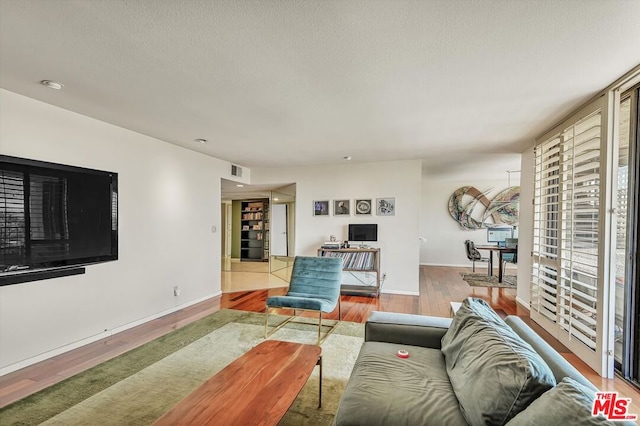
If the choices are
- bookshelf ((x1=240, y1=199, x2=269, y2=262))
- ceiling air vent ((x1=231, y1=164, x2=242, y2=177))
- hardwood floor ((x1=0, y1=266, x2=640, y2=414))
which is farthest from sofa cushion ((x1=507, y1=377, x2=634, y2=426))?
bookshelf ((x1=240, y1=199, x2=269, y2=262))

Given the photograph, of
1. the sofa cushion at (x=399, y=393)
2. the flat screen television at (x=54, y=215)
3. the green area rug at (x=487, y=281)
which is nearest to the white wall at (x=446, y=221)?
the green area rug at (x=487, y=281)

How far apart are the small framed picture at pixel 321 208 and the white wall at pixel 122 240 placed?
5.81 feet

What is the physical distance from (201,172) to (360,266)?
3057 mm

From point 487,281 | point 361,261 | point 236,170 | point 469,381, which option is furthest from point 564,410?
point 487,281

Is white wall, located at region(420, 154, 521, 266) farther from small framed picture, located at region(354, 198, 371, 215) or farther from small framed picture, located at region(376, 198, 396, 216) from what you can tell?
small framed picture, located at region(354, 198, 371, 215)

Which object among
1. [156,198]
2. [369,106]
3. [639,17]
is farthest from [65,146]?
[639,17]

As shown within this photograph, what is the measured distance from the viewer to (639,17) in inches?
60.5

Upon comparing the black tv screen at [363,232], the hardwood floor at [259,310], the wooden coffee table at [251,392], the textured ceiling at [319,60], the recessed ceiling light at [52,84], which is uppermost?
the textured ceiling at [319,60]

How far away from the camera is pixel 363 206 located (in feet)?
17.8

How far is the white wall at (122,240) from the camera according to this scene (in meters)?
2.56

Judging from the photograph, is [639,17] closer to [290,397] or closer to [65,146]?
[290,397]

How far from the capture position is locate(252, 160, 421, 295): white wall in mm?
5188

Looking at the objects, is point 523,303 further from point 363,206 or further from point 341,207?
point 341,207

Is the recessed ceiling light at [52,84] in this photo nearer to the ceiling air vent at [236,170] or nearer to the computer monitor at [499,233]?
the ceiling air vent at [236,170]
